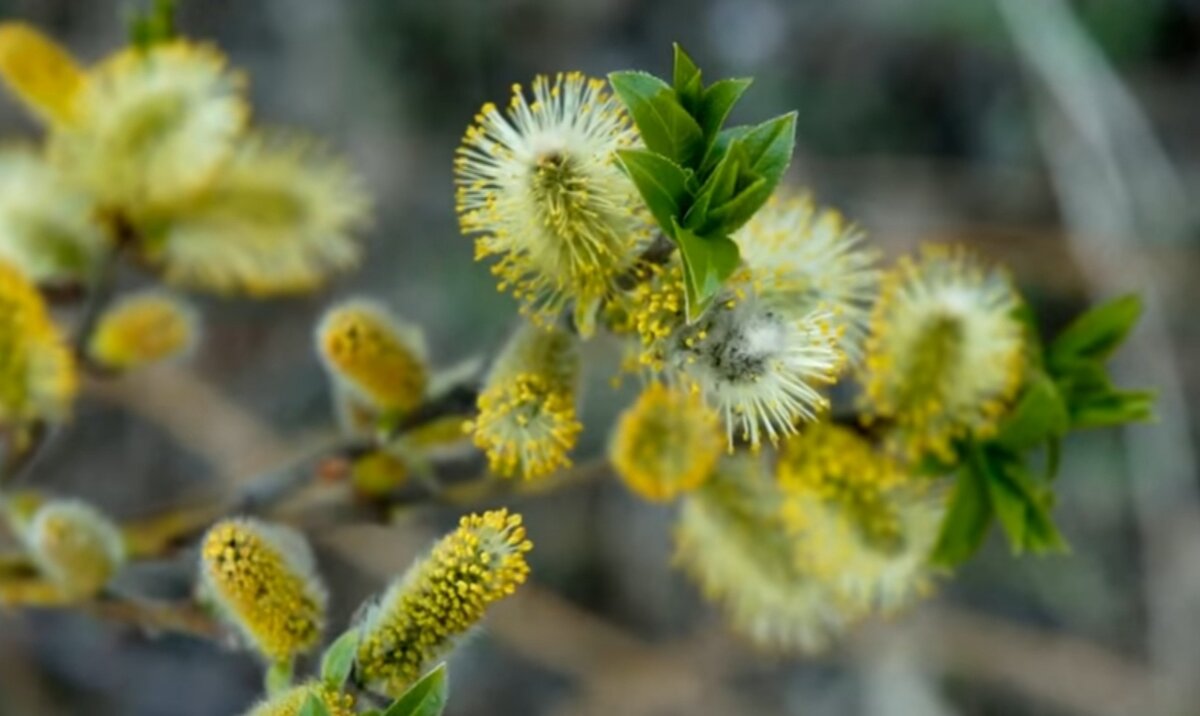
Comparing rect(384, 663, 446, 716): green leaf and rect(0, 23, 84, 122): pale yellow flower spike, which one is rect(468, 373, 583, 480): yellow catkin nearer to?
rect(384, 663, 446, 716): green leaf

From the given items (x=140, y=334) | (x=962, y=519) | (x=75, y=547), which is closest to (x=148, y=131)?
(x=140, y=334)

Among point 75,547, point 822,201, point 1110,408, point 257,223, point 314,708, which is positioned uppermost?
point 822,201

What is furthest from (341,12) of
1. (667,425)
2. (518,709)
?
(667,425)

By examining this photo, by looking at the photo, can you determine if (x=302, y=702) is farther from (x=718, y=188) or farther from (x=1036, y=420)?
(x=1036, y=420)

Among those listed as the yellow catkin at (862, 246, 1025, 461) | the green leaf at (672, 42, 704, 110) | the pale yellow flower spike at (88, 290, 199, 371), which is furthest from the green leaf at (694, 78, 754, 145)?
the pale yellow flower spike at (88, 290, 199, 371)

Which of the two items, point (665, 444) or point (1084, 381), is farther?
point (1084, 381)
